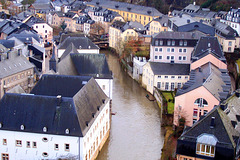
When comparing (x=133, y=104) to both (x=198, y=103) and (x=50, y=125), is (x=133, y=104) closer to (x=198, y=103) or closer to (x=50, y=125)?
(x=198, y=103)

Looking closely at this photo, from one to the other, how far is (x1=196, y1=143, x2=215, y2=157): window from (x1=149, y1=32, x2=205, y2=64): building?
26830 mm

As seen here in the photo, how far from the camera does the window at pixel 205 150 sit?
25.3 meters

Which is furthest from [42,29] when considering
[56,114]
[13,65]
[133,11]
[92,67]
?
[56,114]

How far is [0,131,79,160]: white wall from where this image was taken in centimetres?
2752

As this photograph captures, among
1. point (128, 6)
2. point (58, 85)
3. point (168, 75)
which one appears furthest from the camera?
point (128, 6)

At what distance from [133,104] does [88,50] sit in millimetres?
9482

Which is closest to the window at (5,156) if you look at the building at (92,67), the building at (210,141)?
the building at (210,141)

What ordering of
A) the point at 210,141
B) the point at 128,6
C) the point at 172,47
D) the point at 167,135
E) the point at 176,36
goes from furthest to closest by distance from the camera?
the point at 128,6 → the point at 176,36 → the point at 172,47 → the point at 167,135 → the point at 210,141

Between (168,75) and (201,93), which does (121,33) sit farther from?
(201,93)

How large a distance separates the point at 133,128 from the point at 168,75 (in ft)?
34.7

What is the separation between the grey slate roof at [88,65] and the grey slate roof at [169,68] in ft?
25.9

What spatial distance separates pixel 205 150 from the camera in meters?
25.5

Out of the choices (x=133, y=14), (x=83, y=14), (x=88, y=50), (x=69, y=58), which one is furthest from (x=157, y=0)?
(x=69, y=58)

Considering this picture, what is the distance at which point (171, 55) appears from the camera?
5197 centimetres
